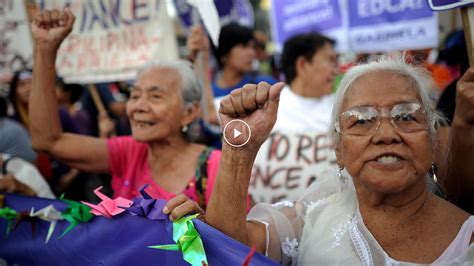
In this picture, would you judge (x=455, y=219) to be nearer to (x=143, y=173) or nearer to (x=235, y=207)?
(x=235, y=207)

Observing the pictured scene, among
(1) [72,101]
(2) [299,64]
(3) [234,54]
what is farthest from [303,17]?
(1) [72,101]

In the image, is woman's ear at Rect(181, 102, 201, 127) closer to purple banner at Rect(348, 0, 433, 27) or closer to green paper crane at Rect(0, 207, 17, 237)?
green paper crane at Rect(0, 207, 17, 237)

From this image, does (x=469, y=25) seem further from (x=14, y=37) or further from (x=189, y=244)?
(x=14, y=37)

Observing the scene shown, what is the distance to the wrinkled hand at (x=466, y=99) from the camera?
6.89ft

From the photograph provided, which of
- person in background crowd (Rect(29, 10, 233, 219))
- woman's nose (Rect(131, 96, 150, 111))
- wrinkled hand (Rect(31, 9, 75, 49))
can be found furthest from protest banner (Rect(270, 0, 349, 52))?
wrinkled hand (Rect(31, 9, 75, 49))

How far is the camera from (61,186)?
4762 millimetres

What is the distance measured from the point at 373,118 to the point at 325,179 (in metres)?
0.59

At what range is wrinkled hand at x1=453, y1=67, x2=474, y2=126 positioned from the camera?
6.89ft

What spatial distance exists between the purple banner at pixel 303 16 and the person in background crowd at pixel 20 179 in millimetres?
3161

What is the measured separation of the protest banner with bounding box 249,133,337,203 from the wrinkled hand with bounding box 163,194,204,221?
143 centimetres

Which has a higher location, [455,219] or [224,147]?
[224,147]

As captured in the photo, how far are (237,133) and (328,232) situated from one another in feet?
1.88

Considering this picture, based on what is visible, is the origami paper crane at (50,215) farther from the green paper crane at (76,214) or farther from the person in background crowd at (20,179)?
the person in background crowd at (20,179)

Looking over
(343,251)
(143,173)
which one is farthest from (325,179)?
(143,173)
